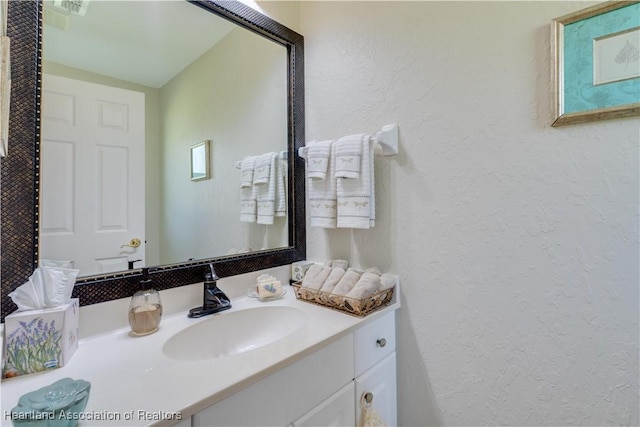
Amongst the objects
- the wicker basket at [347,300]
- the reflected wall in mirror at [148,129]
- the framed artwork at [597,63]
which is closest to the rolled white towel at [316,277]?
the wicker basket at [347,300]

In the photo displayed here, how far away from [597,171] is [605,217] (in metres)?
0.12

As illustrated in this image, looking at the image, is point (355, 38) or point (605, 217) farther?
point (355, 38)

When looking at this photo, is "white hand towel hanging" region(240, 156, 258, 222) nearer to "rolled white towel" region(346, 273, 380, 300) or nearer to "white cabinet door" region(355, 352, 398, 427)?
"rolled white towel" region(346, 273, 380, 300)

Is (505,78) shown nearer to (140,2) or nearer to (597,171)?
(597,171)

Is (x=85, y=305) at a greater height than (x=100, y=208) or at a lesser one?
lesser

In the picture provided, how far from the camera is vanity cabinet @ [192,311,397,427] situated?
2.10 feet

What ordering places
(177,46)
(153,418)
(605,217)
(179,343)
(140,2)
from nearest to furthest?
(153,418) → (605,217) → (179,343) → (140,2) → (177,46)

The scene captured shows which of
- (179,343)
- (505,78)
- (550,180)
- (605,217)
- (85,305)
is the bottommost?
(179,343)

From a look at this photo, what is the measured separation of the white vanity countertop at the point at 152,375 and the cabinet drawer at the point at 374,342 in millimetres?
96

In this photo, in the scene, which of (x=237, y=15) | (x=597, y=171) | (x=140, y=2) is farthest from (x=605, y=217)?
(x=140, y=2)

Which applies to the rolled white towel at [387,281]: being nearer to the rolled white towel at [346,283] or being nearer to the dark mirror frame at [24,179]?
the rolled white towel at [346,283]

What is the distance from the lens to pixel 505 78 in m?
0.89

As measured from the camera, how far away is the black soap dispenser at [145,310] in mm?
828

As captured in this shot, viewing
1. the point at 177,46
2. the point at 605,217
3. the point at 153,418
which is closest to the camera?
the point at 153,418
